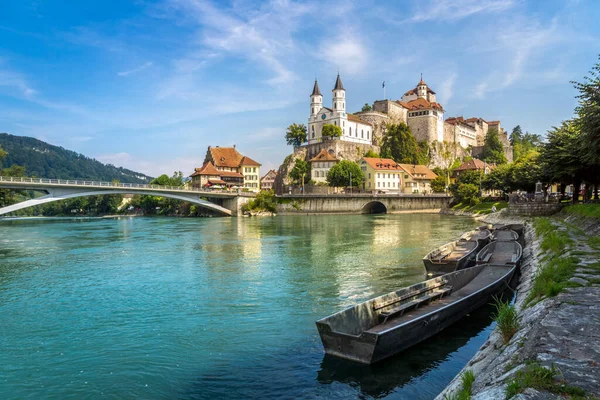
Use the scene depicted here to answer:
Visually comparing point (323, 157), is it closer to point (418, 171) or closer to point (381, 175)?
point (381, 175)

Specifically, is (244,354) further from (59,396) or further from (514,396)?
(514,396)

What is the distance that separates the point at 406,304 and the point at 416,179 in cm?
10488

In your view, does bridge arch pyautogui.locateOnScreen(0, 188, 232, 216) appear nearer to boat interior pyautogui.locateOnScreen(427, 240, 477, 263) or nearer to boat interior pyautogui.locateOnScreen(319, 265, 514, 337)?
boat interior pyautogui.locateOnScreen(427, 240, 477, 263)

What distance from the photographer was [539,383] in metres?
5.99

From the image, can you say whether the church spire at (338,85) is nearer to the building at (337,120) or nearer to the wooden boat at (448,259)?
the building at (337,120)

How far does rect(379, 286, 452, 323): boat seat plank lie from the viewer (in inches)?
489

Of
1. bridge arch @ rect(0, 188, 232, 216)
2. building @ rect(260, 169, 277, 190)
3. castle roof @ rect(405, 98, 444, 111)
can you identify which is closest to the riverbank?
bridge arch @ rect(0, 188, 232, 216)

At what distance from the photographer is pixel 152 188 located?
260 feet

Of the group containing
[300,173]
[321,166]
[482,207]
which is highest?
[321,166]

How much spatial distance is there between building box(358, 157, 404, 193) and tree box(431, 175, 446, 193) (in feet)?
29.1

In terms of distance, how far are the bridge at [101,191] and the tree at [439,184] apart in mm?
48859

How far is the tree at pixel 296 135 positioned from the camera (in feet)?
412

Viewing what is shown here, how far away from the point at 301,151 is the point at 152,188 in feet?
164

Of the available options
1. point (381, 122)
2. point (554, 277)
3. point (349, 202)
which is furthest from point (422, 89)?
point (554, 277)
